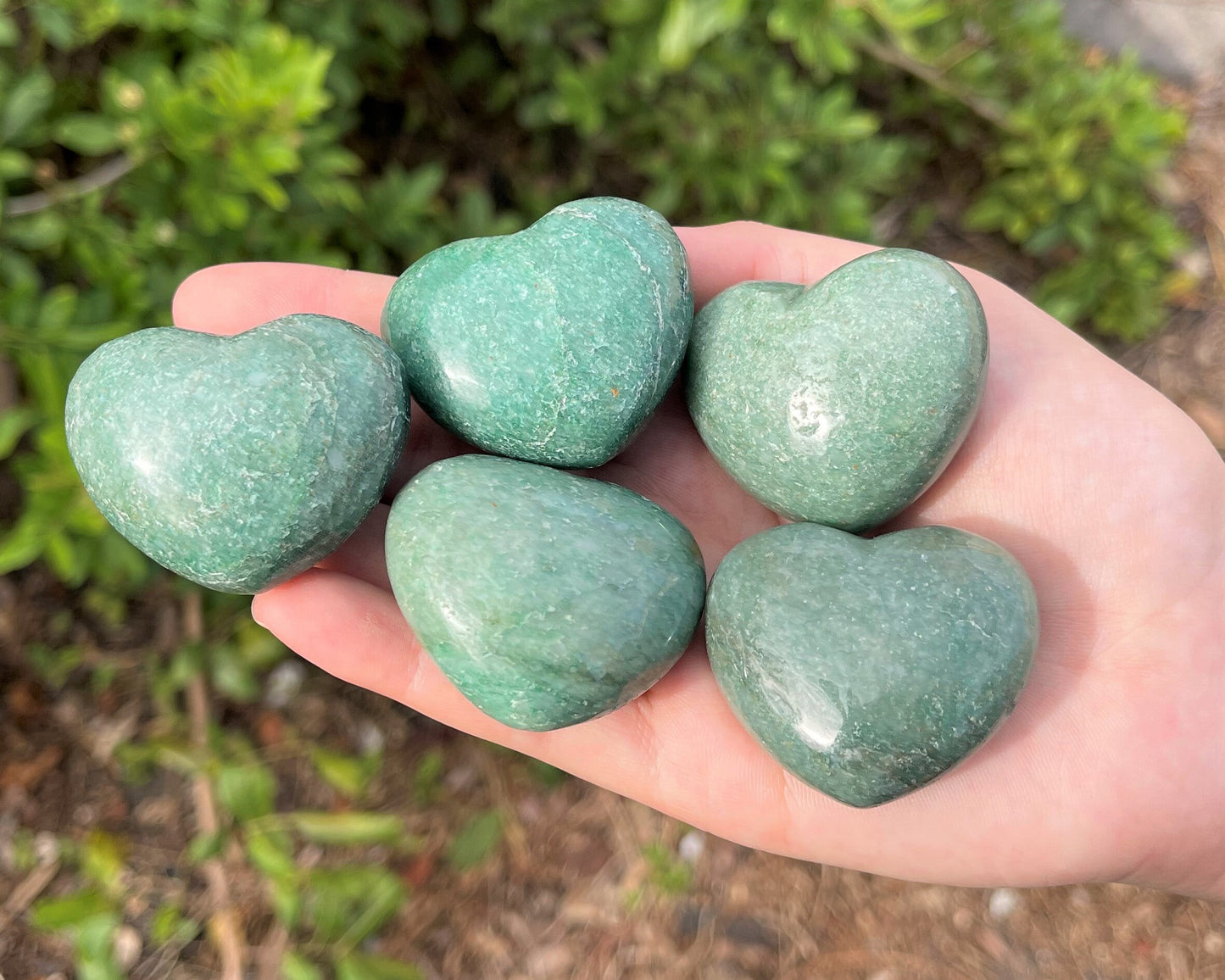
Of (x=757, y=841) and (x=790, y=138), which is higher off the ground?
(x=790, y=138)

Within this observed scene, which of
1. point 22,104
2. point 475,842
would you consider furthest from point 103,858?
point 22,104

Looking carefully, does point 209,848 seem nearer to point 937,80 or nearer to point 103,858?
point 103,858

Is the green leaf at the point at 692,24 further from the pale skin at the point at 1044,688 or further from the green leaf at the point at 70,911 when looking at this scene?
the green leaf at the point at 70,911

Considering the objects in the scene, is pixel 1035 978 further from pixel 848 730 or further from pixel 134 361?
pixel 134 361

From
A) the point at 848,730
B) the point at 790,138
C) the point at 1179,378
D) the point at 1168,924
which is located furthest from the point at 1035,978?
the point at 790,138

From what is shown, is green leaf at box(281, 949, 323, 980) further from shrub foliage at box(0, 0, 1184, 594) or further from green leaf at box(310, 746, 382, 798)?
shrub foliage at box(0, 0, 1184, 594)

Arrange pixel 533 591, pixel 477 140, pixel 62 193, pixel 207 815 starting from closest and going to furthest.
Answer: pixel 533 591, pixel 62 193, pixel 207 815, pixel 477 140

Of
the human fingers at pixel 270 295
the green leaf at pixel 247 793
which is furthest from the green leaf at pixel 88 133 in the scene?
the green leaf at pixel 247 793
